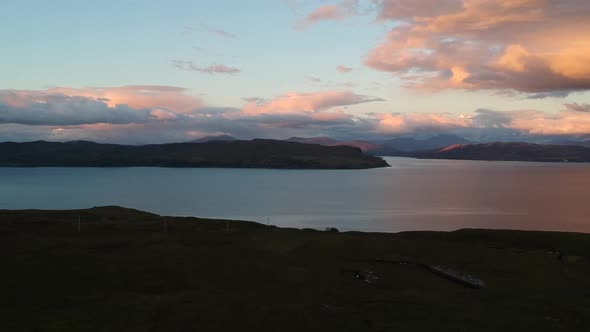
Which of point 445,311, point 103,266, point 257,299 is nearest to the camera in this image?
point 445,311

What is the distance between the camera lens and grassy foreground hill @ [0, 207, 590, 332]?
100ft

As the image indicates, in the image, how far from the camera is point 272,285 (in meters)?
42.0

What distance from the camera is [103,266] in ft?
149

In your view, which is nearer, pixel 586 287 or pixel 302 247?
pixel 586 287

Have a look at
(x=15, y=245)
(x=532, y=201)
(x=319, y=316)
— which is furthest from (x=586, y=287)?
(x=532, y=201)

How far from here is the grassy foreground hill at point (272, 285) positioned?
30484mm

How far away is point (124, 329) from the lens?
28.1m

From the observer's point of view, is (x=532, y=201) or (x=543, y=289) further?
(x=532, y=201)

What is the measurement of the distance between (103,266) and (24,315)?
15244 millimetres

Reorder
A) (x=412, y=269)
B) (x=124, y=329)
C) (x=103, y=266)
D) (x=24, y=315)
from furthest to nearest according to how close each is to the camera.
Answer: (x=412, y=269) → (x=103, y=266) → (x=24, y=315) → (x=124, y=329)

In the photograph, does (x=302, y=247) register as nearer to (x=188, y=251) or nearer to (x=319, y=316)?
(x=188, y=251)

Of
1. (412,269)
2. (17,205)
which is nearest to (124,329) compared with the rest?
(412,269)

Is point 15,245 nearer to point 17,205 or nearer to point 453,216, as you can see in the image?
point 453,216

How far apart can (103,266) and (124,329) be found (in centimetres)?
1935
